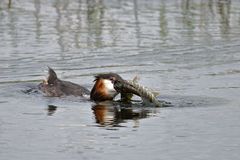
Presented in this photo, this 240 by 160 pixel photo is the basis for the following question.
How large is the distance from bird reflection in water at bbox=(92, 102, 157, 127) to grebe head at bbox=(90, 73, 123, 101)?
0.53 feet

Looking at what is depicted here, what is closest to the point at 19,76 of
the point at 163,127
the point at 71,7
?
the point at 163,127

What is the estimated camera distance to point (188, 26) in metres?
26.2

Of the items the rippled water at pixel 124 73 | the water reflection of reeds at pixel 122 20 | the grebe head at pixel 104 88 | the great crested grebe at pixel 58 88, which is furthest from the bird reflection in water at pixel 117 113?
the water reflection of reeds at pixel 122 20

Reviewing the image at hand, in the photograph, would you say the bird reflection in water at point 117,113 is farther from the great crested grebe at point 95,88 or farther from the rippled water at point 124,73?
the great crested grebe at point 95,88

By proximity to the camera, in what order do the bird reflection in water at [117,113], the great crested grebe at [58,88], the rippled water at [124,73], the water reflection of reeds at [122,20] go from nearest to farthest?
the rippled water at [124,73] → the bird reflection in water at [117,113] → the great crested grebe at [58,88] → the water reflection of reeds at [122,20]

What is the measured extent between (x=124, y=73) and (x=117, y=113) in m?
4.31

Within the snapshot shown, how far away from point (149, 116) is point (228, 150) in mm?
2694

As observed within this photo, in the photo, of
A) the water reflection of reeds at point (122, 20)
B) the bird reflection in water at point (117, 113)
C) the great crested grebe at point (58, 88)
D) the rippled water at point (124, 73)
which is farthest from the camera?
the water reflection of reeds at point (122, 20)

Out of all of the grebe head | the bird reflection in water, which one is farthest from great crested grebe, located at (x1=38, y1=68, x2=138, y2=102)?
the bird reflection in water

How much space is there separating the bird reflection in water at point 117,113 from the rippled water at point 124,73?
0.02m

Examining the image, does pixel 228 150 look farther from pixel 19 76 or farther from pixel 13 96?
pixel 19 76

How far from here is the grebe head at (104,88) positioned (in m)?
15.3

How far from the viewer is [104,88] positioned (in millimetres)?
15461

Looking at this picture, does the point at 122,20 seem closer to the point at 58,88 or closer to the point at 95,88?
the point at 58,88
